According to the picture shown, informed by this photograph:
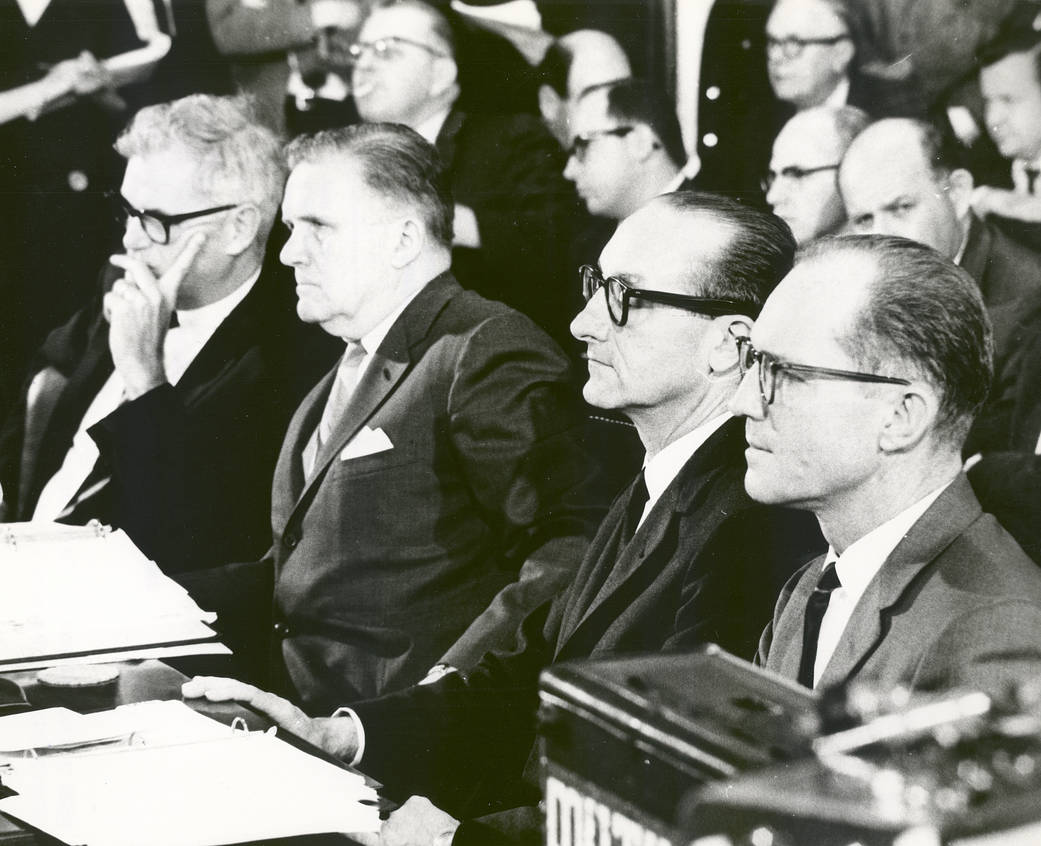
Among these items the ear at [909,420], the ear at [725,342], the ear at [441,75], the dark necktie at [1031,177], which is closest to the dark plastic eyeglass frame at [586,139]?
the ear at [441,75]

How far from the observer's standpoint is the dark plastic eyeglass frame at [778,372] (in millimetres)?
2453

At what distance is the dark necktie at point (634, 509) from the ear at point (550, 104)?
0.93m

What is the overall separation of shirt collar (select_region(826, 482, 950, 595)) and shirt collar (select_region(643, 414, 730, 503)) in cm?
43

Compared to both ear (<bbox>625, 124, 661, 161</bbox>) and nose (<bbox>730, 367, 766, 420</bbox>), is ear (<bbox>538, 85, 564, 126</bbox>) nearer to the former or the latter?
ear (<bbox>625, 124, 661, 161</bbox>)

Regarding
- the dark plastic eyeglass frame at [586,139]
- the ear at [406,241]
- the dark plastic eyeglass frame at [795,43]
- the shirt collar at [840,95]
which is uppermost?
the dark plastic eyeglass frame at [795,43]

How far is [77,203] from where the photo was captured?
11.8 feet

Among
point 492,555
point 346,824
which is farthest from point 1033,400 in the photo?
point 346,824

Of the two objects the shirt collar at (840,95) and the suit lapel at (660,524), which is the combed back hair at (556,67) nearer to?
the shirt collar at (840,95)

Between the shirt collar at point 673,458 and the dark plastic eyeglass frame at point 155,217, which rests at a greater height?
the dark plastic eyeglass frame at point 155,217

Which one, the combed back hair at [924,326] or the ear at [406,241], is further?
the ear at [406,241]

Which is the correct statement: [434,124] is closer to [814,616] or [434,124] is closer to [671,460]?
→ [671,460]

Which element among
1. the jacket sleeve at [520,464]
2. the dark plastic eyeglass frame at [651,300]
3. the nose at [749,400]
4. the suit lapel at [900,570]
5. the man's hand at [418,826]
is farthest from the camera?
the jacket sleeve at [520,464]

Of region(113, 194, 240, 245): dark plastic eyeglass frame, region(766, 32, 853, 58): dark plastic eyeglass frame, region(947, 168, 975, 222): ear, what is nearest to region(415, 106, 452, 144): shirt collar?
region(113, 194, 240, 245): dark plastic eyeglass frame

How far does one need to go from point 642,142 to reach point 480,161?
43 cm
